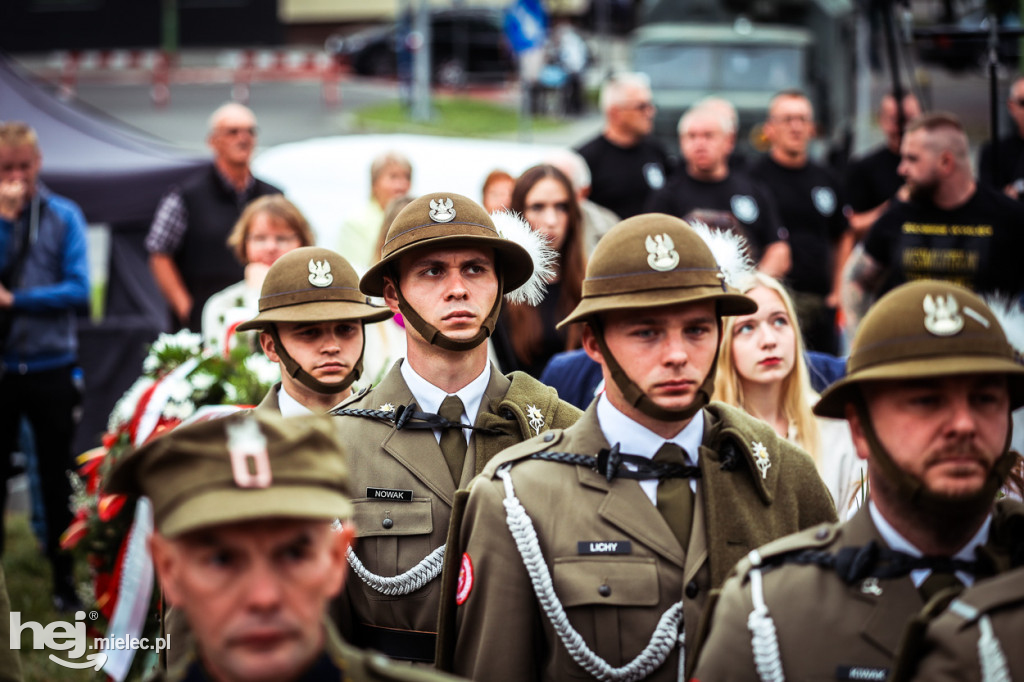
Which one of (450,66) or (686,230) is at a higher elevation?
(450,66)

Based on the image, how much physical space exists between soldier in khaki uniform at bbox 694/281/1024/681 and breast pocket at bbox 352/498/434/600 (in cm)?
123

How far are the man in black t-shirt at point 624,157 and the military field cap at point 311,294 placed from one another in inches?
183

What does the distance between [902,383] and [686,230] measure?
89 centimetres

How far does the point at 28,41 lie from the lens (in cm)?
3594

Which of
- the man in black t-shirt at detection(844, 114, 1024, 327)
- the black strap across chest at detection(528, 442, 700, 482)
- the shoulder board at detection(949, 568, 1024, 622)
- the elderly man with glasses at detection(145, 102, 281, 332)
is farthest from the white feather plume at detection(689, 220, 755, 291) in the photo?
the elderly man with glasses at detection(145, 102, 281, 332)

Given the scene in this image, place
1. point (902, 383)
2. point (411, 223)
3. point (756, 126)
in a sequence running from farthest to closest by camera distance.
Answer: point (756, 126) → point (411, 223) → point (902, 383)

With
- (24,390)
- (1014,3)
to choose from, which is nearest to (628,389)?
(24,390)

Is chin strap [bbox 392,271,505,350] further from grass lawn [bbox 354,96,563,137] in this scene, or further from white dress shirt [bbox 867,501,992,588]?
grass lawn [bbox 354,96,563,137]

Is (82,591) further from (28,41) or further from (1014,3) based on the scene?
(28,41)

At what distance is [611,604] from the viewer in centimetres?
329

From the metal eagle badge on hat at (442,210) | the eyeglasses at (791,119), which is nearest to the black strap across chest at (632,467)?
the metal eagle badge on hat at (442,210)

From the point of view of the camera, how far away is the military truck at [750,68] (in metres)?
17.1

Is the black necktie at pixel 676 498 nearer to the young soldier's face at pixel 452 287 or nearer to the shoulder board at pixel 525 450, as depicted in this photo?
the shoulder board at pixel 525 450

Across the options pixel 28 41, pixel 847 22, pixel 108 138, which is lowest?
pixel 108 138
